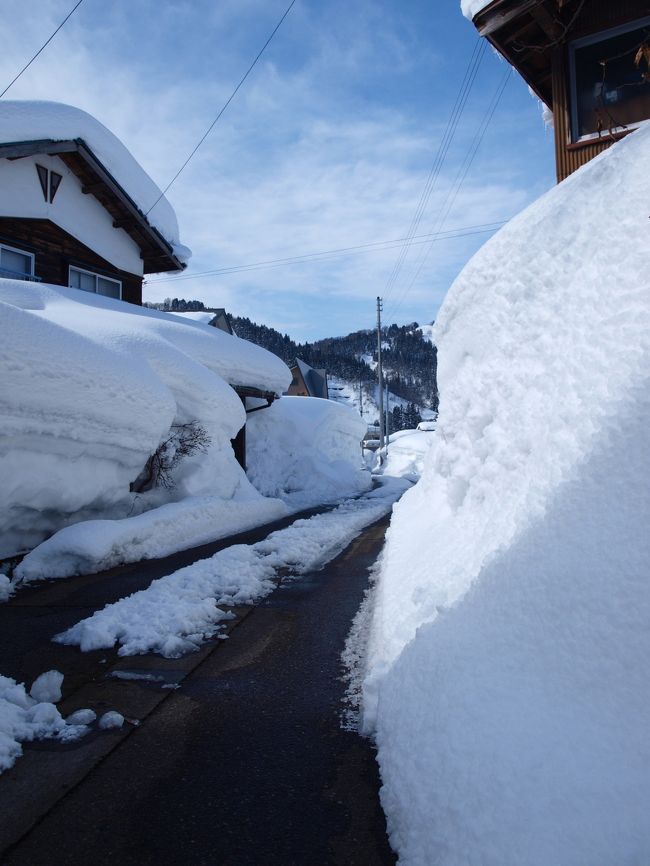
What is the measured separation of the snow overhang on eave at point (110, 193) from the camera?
1183 cm

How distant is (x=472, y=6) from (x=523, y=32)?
3.28 feet

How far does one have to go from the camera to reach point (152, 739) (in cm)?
288

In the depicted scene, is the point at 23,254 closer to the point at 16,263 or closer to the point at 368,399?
the point at 16,263

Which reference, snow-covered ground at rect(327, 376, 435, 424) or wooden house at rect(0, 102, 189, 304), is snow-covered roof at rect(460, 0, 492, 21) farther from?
snow-covered ground at rect(327, 376, 435, 424)

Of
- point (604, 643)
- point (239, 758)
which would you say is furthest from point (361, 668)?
point (604, 643)

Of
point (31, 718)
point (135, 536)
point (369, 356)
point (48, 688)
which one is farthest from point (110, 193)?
point (369, 356)

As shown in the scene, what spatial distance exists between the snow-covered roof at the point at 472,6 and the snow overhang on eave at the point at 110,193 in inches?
356

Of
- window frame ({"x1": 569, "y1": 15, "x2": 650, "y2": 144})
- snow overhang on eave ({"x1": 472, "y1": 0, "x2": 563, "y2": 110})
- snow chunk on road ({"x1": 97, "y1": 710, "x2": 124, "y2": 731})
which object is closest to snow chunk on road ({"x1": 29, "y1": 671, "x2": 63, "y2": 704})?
snow chunk on road ({"x1": 97, "y1": 710, "x2": 124, "y2": 731})

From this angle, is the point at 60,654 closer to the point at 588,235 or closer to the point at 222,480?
the point at 588,235

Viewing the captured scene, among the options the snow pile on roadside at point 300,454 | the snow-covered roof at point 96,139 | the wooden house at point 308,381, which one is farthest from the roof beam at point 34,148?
the wooden house at point 308,381

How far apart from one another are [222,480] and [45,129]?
29.5ft

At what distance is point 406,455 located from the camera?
111 feet

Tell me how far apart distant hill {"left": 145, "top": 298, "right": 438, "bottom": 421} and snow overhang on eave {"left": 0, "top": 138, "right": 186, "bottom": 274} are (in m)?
46.6

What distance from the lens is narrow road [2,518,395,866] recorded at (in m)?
2.08
